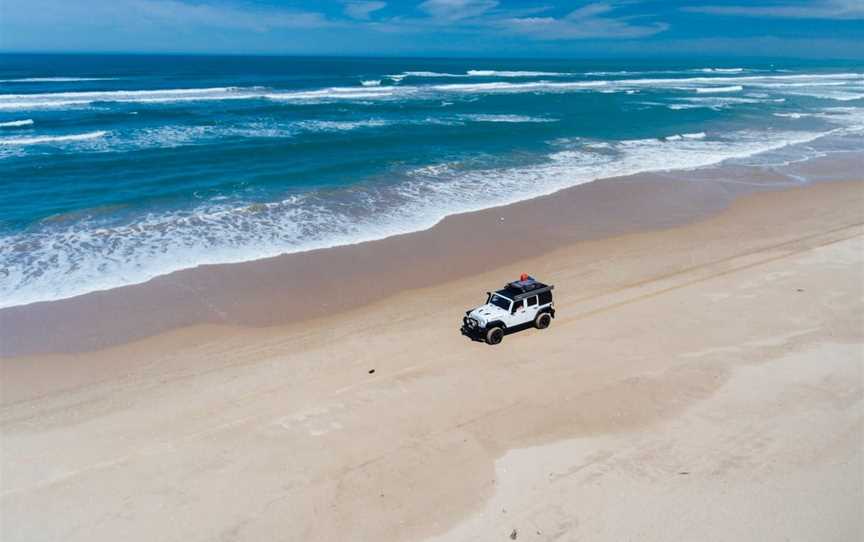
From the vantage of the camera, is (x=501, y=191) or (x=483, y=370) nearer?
(x=483, y=370)

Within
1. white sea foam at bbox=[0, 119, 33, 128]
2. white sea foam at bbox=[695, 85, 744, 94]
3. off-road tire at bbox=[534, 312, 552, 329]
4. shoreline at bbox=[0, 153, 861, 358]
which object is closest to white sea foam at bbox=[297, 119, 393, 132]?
white sea foam at bbox=[0, 119, 33, 128]

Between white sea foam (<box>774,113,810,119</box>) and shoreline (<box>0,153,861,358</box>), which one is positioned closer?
shoreline (<box>0,153,861,358</box>)

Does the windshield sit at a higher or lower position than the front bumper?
higher

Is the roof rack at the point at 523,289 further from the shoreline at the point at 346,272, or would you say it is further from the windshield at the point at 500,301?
the shoreline at the point at 346,272

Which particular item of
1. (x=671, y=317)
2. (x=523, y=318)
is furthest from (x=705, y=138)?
(x=523, y=318)

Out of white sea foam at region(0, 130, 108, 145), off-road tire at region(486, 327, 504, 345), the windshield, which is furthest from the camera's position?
white sea foam at region(0, 130, 108, 145)

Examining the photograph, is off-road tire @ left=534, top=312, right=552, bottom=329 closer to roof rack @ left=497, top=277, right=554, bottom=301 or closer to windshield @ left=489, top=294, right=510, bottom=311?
roof rack @ left=497, top=277, right=554, bottom=301

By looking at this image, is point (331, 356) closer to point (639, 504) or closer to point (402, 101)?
point (639, 504)

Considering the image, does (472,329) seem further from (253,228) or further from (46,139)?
(46,139)
